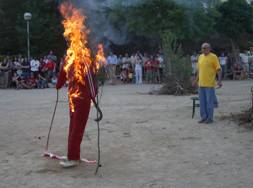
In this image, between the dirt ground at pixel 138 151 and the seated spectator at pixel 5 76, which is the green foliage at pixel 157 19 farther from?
the seated spectator at pixel 5 76

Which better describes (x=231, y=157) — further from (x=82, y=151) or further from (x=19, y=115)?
(x=19, y=115)

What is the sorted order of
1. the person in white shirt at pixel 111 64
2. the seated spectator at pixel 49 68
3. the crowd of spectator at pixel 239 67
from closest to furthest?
the seated spectator at pixel 49 68
the person in white shirt at pixel 111 64
the crowd of spectator at pixel 239 67

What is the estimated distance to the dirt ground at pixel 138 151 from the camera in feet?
22.4

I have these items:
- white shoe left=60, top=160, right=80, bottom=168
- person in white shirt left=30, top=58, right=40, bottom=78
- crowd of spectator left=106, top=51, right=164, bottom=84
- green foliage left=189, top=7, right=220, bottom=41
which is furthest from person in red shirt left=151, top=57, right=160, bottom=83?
white shoe left=60, top=160, right=80, bottom=168

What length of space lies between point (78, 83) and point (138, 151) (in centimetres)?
173

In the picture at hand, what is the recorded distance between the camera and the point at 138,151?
8.62 m

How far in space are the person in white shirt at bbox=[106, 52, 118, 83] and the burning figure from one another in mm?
17832

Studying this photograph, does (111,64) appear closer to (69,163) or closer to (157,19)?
(157,19)

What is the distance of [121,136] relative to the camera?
1002cm

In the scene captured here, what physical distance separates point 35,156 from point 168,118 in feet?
15.2

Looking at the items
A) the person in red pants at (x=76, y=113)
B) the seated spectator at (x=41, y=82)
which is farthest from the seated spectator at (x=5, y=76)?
the person in red pants at (x=76, y=113)

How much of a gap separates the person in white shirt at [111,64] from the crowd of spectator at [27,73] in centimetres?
283

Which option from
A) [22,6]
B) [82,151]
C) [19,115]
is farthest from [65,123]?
[22,6]

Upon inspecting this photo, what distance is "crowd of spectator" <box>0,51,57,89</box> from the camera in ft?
83.1
